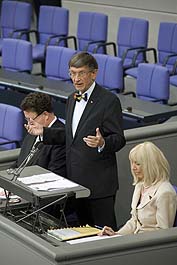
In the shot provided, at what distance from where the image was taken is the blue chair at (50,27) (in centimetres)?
1147

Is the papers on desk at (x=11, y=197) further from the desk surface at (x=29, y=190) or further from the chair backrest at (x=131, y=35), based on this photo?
the chair backrest at (x=131, y=35)

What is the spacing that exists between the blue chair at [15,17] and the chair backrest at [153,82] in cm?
326

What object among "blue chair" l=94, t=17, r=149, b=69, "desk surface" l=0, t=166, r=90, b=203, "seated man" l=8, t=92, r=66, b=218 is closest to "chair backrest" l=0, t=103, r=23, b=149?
"seated man" l=8, t=92, r=66, b=218

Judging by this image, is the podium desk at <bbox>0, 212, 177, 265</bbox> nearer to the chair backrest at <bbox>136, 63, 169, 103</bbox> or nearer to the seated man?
the seated man

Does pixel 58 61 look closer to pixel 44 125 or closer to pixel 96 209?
pixel 44 125

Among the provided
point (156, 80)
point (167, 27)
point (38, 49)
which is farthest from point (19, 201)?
point (38, 49)

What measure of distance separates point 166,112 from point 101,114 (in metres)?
2.69

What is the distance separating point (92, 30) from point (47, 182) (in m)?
6.36

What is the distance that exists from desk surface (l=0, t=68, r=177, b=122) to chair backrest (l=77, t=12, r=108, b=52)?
1540 millimetres

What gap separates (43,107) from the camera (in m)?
5.52

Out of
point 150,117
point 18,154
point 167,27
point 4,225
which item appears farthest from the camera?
point 167,27

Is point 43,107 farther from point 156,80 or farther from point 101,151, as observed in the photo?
point 156,80

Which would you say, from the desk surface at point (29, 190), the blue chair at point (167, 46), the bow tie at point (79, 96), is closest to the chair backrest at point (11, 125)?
the bow tie at point (79, 96)

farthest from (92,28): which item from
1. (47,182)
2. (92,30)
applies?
(47,182)
